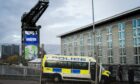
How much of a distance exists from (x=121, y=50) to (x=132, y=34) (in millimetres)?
3759

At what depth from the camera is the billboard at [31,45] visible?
4176 centimetres

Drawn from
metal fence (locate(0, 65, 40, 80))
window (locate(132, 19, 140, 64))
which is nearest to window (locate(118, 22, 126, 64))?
window (locate(132, 19, 140, 64))

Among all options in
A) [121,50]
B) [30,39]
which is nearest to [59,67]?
[30,39]

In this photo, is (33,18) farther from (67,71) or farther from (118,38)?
(67,71)

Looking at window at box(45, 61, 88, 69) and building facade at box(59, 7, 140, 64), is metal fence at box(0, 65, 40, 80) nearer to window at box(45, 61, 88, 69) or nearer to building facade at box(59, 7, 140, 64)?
window at box(45, 61, 88, 69)

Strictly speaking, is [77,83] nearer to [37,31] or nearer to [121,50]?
[37,31]

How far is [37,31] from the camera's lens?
165 ft

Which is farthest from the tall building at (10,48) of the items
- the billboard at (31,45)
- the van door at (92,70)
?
the van door at (92,70)

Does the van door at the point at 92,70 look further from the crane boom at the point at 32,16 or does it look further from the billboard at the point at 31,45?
the crane boom at the point at 32,16

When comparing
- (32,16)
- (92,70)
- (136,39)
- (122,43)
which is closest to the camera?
(92,70)

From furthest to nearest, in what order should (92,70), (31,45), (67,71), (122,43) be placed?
(122,43), (31,45), (67,71), (92,70)

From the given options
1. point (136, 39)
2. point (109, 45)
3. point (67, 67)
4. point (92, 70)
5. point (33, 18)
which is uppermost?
point (33, 18)

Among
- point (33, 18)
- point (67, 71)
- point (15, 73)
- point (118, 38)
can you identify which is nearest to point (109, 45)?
point (118, 38)

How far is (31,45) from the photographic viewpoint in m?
43.4
